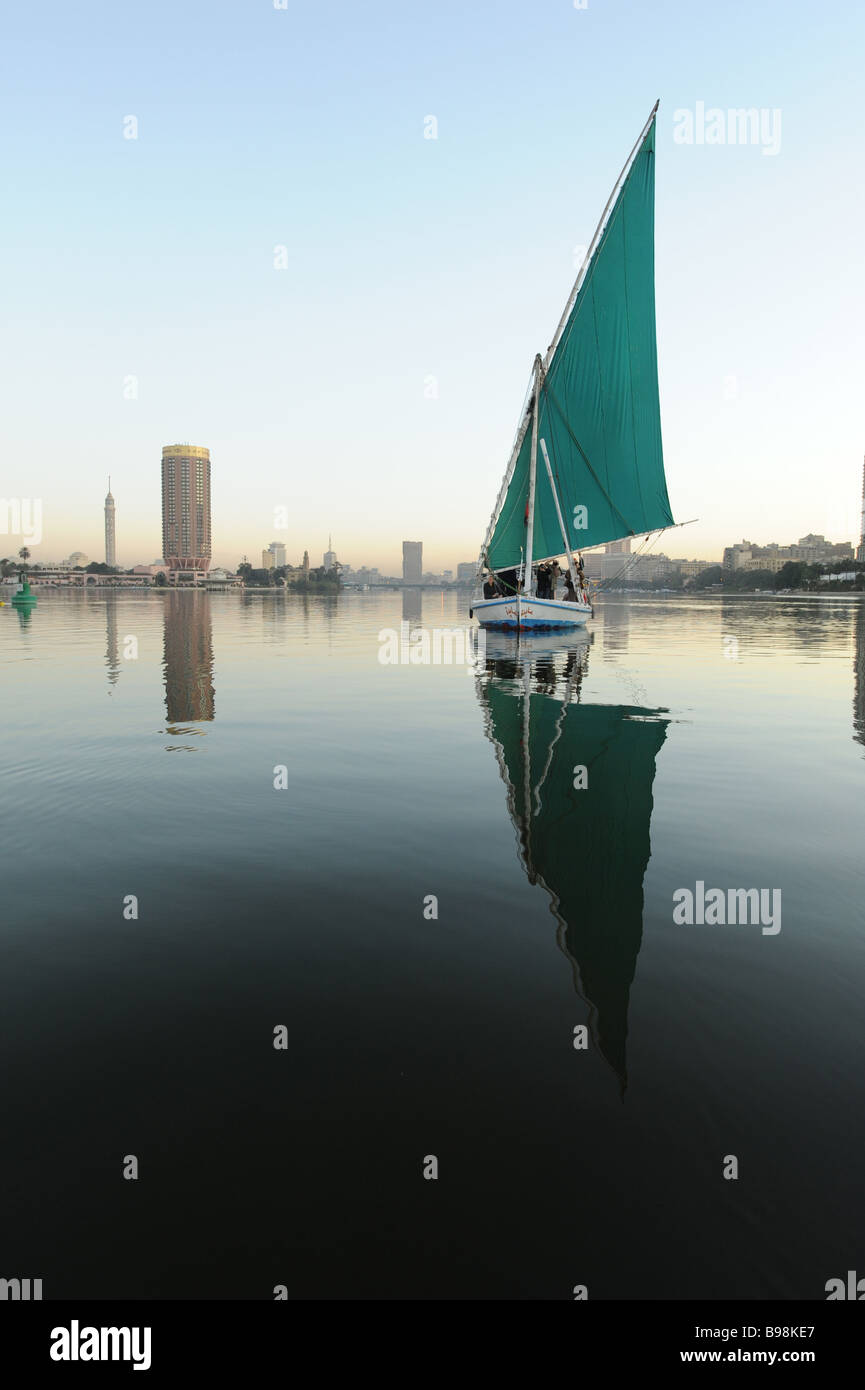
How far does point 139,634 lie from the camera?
46531 millimetres

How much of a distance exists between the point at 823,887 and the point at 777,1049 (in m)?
3.46

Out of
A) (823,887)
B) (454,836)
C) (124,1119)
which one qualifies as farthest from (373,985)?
(823,887)

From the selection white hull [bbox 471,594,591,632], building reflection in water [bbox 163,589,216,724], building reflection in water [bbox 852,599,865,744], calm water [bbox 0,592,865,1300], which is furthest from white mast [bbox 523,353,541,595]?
calm water [bbox 0,592,865,1300]

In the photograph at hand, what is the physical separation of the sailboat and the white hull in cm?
8

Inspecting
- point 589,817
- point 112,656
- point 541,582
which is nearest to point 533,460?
point 541,582

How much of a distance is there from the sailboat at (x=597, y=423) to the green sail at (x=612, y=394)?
51 millimetres

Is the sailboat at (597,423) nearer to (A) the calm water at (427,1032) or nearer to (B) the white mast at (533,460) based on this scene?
(B) the white mast at (533,460)

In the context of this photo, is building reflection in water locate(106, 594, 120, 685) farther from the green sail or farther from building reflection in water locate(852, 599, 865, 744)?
the green sail

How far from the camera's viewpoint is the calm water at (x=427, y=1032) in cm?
369

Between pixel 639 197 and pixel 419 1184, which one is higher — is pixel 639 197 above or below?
above

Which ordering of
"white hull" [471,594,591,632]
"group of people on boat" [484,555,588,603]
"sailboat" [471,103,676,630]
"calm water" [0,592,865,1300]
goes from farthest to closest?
"group of people on boat" [484,555,588,603] → "white hull" [471,594,591,632] → "sailboat" [471,103,676,630] → "calm water" [0,592,865,1300]

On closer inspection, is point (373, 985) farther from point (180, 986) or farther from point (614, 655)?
point (614, 655)

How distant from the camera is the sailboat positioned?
40031 mm

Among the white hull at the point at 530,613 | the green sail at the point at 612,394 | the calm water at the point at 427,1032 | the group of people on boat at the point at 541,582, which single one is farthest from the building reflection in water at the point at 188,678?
the green sail at the point at 612,394
